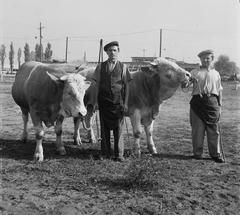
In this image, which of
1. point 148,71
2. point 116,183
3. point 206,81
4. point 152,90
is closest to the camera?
point 116,183

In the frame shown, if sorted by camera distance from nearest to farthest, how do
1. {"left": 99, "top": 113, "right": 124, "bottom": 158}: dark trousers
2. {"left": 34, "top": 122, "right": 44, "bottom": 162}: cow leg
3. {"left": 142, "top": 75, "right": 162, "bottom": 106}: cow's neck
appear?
{"left": 34, "top": 122, "right": 44, "bottom": 162}: cow leg < {"left": 99, "top": 113, "right": 124, "bottom": 158}: dark trousers < {"left": 142, "top": 75, "right": 162, "bottom": 106}: cow's neck

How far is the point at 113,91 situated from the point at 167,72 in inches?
43.6

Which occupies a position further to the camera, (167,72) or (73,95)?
(167,72)

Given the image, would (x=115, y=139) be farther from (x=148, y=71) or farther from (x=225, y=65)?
(x=225, y=65)

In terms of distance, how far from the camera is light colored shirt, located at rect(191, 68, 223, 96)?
5367 mm

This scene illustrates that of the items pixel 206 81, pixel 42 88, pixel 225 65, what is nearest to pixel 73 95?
pixel 42 88

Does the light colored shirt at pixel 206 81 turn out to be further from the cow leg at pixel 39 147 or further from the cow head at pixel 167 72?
the cow leg at pixel 39 147

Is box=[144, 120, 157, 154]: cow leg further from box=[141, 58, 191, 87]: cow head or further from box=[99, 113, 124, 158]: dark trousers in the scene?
box=[141, 58, 191, 87]: cow head

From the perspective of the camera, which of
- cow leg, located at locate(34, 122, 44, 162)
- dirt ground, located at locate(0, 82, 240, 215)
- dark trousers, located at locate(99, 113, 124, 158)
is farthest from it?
dark trousers, located at locate(99, 113, 124, 158)

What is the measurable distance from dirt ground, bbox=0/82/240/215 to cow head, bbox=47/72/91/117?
97 cm

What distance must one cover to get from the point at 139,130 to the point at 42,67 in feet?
7.67

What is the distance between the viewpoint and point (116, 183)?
4.11 meters

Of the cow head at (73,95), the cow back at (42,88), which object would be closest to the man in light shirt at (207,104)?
the cow head at (73,95)

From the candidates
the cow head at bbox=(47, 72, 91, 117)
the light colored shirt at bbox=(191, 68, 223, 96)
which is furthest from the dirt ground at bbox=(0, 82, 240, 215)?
the light colored shirt at bbox=(191, 68, 223, 96)
